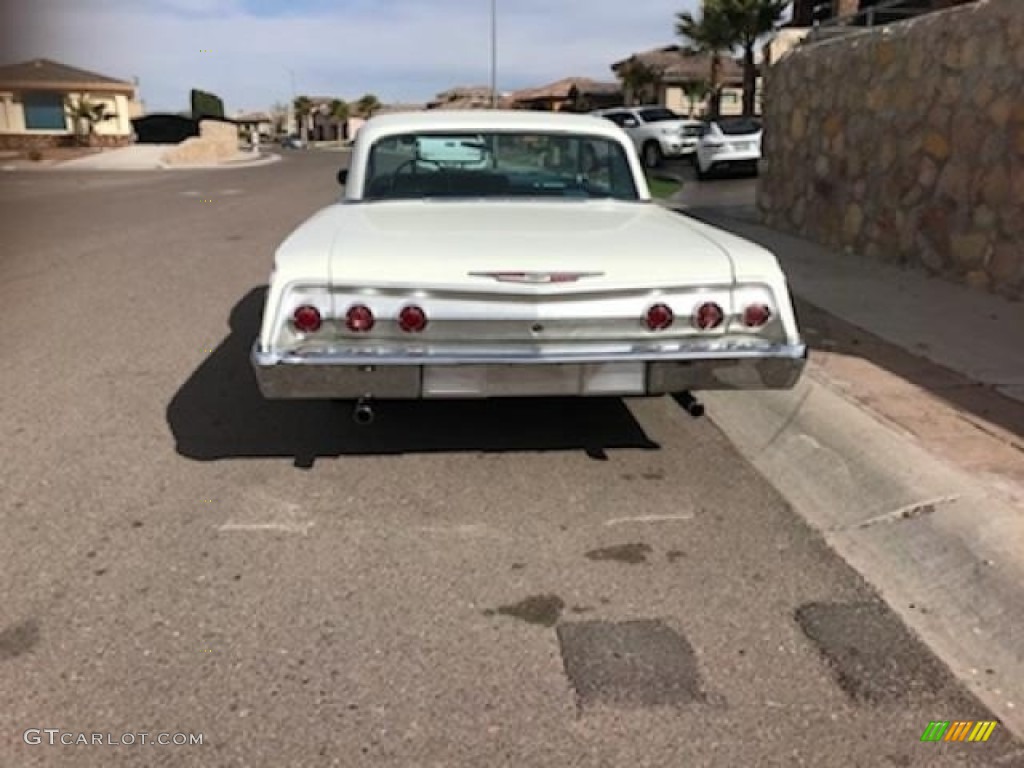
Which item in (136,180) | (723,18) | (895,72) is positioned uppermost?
(723,18)

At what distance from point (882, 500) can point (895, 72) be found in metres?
5.87

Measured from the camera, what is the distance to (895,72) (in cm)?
841

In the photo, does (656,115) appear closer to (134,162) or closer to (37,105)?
(37,105)

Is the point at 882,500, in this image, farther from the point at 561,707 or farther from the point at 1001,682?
the point at 561,707

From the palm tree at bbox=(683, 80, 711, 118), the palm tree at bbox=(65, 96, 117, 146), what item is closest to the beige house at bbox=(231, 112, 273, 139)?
the palm tree at bbox=(65, 96, 117, 146)

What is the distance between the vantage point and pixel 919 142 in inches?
316

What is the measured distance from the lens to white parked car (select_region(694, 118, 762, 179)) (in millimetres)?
20375

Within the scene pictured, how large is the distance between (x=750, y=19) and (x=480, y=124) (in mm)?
29698

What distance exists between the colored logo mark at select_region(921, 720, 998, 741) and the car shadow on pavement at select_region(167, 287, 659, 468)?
7.17 feet

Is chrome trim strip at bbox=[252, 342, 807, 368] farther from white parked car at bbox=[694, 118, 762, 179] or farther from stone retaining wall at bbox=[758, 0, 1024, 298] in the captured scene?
white parked car at bbox=[694, 118, 762, 179]

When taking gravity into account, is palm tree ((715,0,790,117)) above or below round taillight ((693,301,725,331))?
above

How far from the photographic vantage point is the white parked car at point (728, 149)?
20.4 meters

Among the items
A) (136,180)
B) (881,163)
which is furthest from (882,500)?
(136,180)

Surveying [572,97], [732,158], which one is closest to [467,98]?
[572,97]
